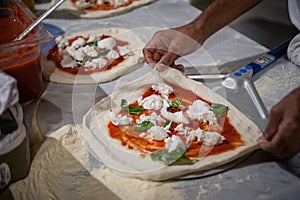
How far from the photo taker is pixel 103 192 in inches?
41.3

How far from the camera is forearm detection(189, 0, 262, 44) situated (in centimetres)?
149

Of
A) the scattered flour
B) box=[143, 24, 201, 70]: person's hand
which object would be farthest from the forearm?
the scattered flour

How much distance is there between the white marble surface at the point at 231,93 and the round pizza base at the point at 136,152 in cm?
4

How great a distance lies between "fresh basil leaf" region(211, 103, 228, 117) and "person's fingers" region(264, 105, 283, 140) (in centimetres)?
20

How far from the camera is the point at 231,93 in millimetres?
1388

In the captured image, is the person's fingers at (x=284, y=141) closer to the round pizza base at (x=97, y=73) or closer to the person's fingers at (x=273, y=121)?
the person's fingers at (x=273, y=121)

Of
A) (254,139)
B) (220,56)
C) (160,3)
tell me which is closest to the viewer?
(254,139)

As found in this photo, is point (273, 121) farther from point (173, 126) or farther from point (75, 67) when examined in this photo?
point (75, 67)

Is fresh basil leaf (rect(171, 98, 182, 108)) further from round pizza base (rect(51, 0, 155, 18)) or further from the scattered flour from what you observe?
round pizza base (rect(51, 0, 155, 18))

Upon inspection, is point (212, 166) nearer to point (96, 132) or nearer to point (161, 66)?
point (96, 132)

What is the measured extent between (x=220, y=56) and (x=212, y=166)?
0.61 meters

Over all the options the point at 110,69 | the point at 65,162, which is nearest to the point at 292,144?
the point at 65,162

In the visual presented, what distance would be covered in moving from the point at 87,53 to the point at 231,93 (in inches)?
21.2

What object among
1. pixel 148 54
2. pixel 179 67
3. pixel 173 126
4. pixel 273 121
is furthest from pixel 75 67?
pixel 273 121
